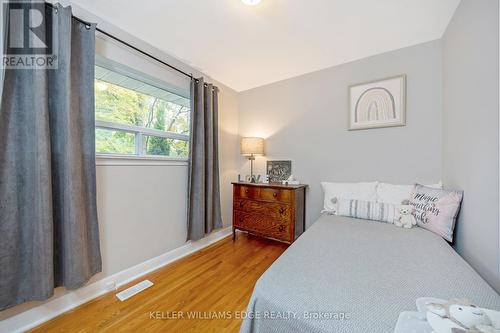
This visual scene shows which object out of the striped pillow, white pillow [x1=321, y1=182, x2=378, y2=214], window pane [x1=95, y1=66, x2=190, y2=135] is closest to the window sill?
window pane [x1=95, y1=66, x2=190, y2=135]

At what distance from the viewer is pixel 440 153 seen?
1827mm

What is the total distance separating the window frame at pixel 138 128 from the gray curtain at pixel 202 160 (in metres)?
0.12

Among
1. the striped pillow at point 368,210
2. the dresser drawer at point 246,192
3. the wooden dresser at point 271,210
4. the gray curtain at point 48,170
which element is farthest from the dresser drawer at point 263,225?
the gray curtain at point 48,170

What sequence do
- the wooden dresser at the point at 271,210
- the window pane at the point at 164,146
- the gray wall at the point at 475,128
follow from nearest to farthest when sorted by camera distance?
the gray wall at the point at 475,128, the window pane at the point at 164,146, the wooden dresser at the point at 271,210

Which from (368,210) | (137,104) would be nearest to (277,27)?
(137,104)

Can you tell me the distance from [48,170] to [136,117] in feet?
2.86

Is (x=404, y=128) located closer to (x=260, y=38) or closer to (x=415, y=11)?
(x=415, y=11)

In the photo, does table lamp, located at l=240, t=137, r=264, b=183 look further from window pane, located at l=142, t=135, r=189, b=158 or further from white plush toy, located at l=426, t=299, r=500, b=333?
white plush toy, located at l=426, t=299, r=500, b=333

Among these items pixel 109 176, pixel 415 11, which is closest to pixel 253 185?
pixel 109 176

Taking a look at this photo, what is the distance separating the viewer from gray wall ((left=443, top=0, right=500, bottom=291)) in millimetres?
1022

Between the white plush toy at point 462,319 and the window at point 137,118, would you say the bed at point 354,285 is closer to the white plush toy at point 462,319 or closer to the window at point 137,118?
the white plush toy at point 462,319

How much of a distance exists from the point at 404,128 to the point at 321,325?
6.94 feet

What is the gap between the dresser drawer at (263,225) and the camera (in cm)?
226

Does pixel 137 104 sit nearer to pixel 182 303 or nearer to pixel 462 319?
pixel 182 303
